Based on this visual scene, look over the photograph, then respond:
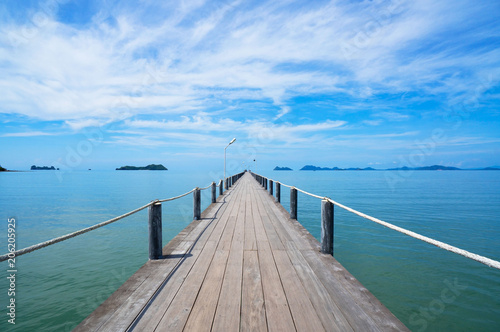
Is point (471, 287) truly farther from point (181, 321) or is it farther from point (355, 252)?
point (181, 321)

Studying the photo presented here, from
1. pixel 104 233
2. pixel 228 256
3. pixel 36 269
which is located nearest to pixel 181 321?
pixel 228 256

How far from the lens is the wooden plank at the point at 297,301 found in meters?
2.60

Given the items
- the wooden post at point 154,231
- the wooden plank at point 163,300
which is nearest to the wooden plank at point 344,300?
the wooden plank at point 163,300

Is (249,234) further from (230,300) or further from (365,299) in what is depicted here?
(365,299)

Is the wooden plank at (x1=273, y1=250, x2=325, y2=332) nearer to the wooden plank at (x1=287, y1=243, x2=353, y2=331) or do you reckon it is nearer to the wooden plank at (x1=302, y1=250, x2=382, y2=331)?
the wooden plank at (x1=287, y1=243, x2=353, y2=331)

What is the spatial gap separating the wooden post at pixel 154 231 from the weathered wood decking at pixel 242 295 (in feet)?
0.66

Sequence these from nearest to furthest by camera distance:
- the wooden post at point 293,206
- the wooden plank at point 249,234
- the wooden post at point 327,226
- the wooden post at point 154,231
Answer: the wooden post at point 154,231, the wooden post at point 327,226, the wooden plank at point 249,234, the wooden post at point 293,206

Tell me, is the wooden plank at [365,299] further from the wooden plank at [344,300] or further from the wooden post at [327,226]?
the wooden post at [327,226]

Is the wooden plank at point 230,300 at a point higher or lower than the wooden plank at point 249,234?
lower

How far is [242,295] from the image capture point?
10.5ft

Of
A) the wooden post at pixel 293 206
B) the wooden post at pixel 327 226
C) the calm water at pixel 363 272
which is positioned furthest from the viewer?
the wooden post at pixel 293 206

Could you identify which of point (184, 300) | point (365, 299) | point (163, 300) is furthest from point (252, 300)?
point (365, 299)

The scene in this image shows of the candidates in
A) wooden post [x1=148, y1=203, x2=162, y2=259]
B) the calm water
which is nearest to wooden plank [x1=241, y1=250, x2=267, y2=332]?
wooden post [x1=148, y1=203, x2=162, y2=259]

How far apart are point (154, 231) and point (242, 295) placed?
2.02 metres
